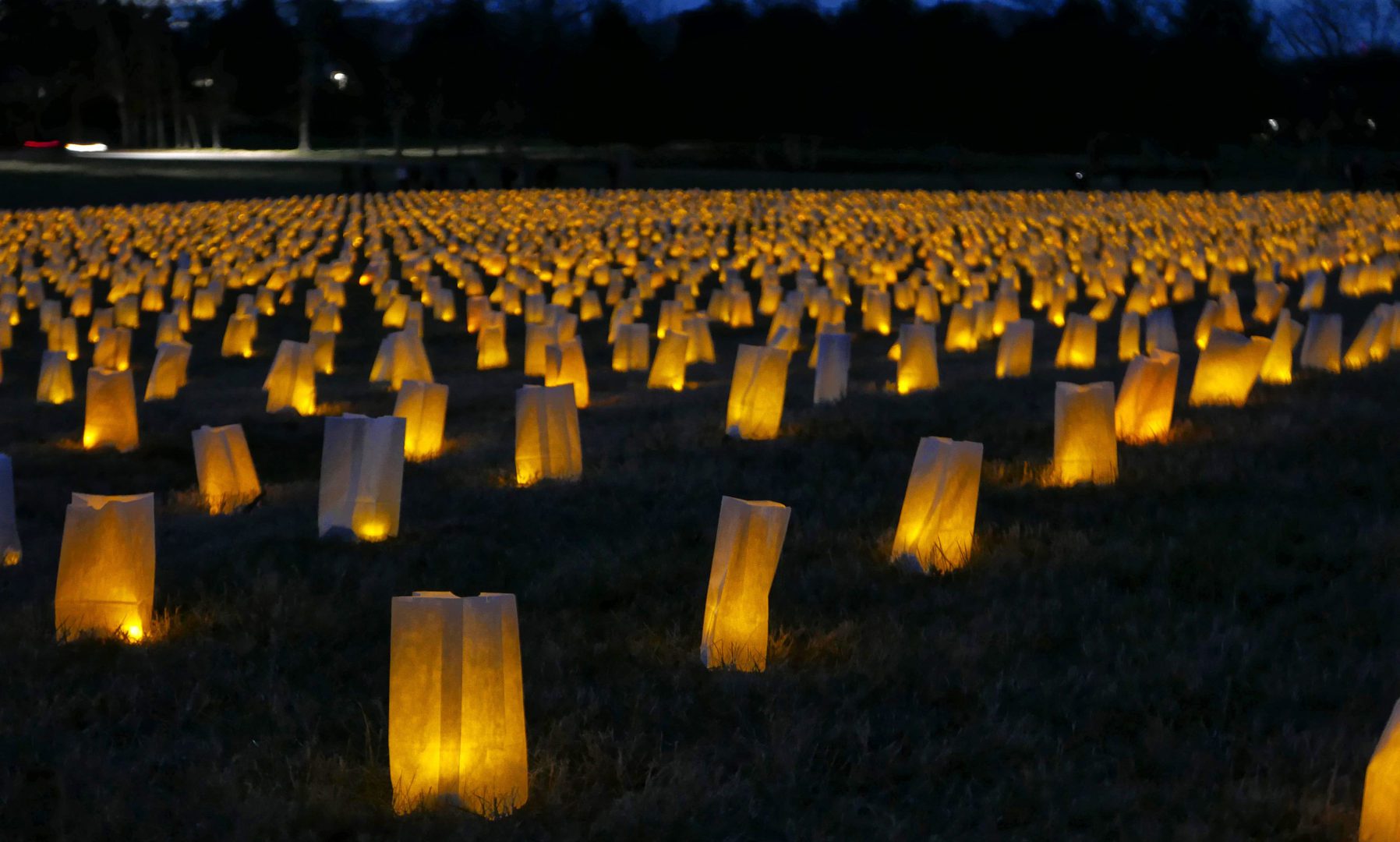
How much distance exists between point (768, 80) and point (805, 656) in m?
67.9

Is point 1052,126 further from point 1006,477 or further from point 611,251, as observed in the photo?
point 1006,477

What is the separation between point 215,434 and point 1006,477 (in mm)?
4234

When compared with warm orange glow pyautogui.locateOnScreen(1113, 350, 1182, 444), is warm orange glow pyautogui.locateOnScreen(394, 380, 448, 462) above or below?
below

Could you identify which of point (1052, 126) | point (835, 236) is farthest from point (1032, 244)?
point (1052, 126)

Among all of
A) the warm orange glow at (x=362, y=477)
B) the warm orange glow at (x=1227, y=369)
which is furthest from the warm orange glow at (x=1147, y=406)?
the warm orange glow at (x=362, y=477)

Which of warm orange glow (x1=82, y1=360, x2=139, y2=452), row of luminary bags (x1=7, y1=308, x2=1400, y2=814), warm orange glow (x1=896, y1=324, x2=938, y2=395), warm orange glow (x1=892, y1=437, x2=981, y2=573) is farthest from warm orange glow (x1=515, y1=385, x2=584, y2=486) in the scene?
warm orange glow (x1=896, y1=324, x2=938, y2=395)

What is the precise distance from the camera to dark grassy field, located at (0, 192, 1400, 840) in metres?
4.11

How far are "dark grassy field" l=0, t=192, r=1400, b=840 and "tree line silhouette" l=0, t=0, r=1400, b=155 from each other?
177 feet

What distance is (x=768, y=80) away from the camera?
71125 mm

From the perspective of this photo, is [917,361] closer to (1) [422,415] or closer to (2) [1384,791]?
(1) [422,415]

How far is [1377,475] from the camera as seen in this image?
24.7 ft

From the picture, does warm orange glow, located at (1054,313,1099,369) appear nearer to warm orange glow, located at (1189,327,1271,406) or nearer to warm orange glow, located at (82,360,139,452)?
warm orange glow, located at (1189,327,1271,406)

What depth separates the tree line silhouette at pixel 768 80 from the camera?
229ft

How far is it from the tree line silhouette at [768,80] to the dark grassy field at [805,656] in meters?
53.9
